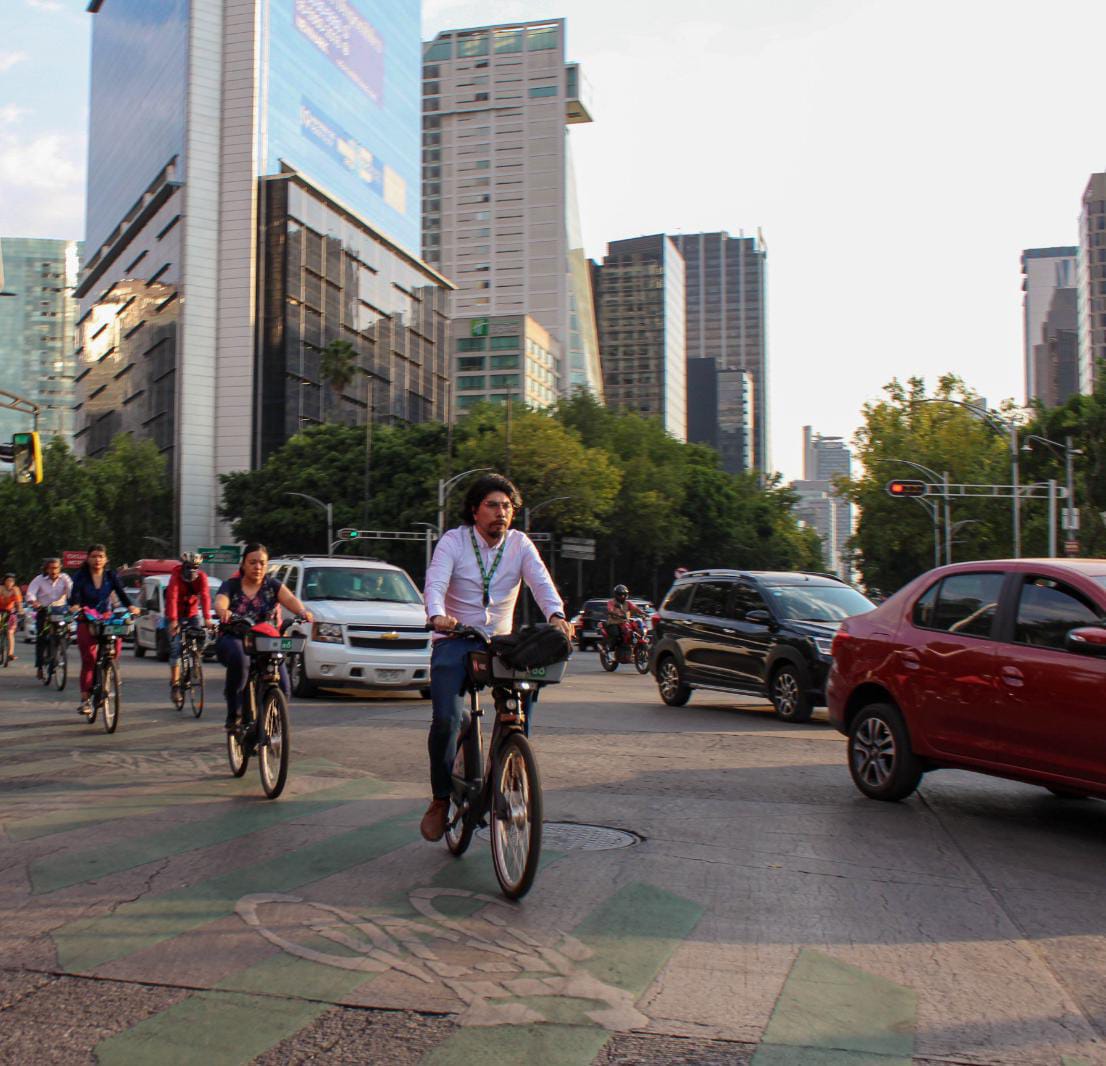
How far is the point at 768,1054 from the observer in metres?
3.58

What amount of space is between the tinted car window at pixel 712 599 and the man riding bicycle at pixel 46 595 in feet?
29.5

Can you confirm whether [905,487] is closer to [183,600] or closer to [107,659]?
[183,600]

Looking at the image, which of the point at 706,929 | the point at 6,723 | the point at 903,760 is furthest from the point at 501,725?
the point at 6,723

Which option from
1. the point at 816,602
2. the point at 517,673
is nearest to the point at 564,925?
the point at 517,673

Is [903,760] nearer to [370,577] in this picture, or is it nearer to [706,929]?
[706,929]

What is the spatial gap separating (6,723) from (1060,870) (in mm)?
10550

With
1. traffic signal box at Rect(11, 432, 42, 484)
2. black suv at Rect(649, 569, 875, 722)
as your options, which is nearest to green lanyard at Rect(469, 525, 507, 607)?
black suv at Rect(649, 569, 875, 722)

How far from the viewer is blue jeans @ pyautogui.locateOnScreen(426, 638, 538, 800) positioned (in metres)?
5.92

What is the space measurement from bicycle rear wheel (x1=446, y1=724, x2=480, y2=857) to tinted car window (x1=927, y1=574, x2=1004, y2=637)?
331cm

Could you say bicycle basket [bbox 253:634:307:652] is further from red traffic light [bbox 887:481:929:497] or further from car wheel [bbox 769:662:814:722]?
red traffic light [bbox 887:481:929:497]

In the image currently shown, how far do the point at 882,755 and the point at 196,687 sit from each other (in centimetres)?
831

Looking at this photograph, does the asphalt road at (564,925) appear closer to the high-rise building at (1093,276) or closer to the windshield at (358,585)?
the windshield at (358,585)

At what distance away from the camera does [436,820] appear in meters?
6.12

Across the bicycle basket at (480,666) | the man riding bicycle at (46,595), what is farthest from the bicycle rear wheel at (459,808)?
the man riding bicycle at (46,595)
